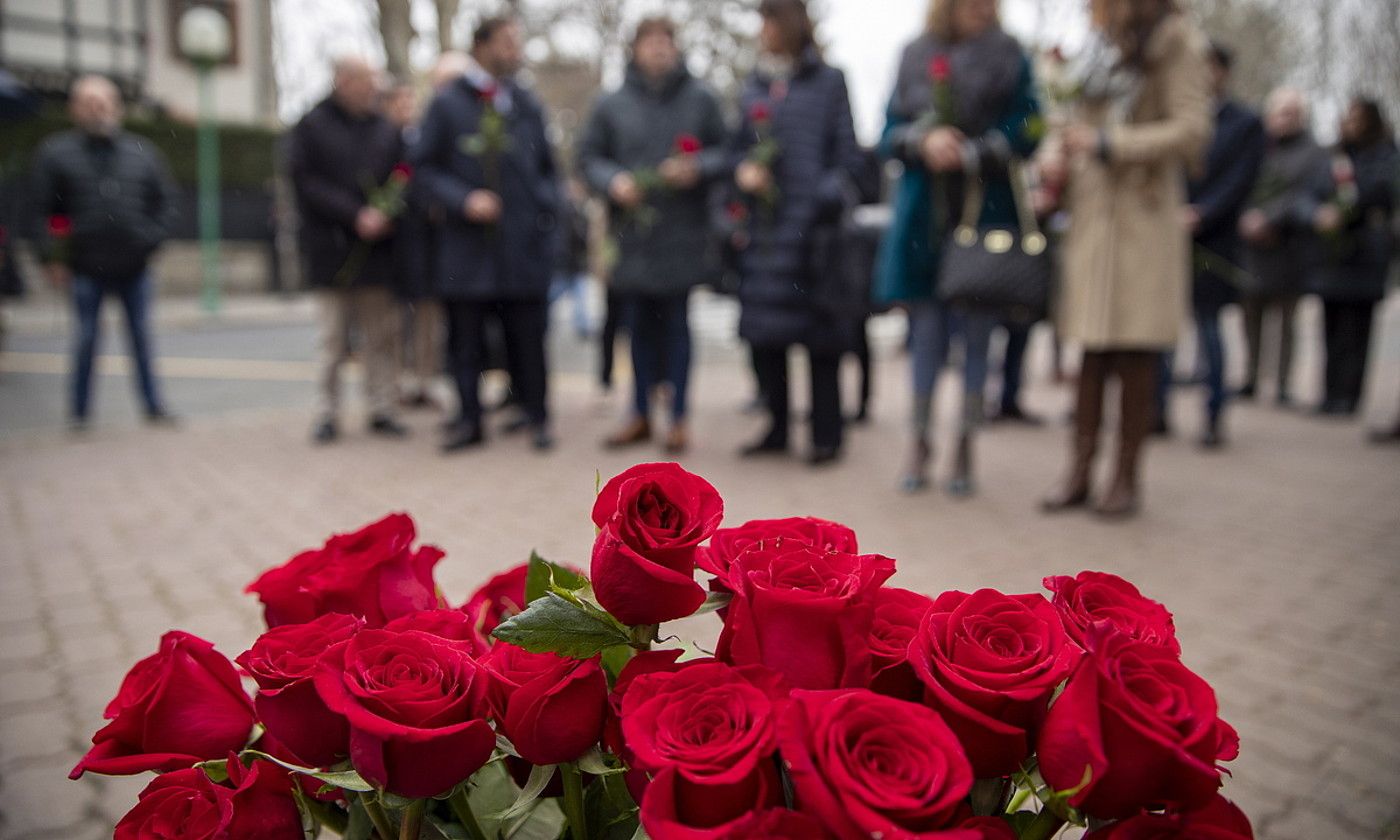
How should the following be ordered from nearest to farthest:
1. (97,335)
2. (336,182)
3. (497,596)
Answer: (497,596), (336,182), (97,335)

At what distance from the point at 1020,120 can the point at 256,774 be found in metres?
4.95

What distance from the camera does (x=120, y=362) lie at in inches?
453

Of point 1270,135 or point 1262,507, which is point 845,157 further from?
point 1270,135

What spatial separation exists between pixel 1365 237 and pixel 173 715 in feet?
30.0

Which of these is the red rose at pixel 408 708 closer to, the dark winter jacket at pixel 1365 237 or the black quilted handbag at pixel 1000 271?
the black quilted handbag at pixel 1000 271

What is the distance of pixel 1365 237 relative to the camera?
8.04 meters

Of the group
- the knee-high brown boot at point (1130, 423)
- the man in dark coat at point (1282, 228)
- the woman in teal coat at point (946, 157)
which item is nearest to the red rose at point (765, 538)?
the woman in teal coat at point (946, 157)

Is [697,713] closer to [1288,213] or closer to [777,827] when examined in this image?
[777,827]

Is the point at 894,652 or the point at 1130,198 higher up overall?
the point at 1130,198

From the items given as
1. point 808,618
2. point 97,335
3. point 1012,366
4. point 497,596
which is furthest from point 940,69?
point 97,335

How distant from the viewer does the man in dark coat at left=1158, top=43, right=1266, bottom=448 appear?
667 cm

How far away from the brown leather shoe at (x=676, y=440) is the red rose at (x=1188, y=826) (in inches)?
218

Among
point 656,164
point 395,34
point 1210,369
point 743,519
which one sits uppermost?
point 395,34

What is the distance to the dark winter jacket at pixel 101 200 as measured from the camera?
7219 millimetres
